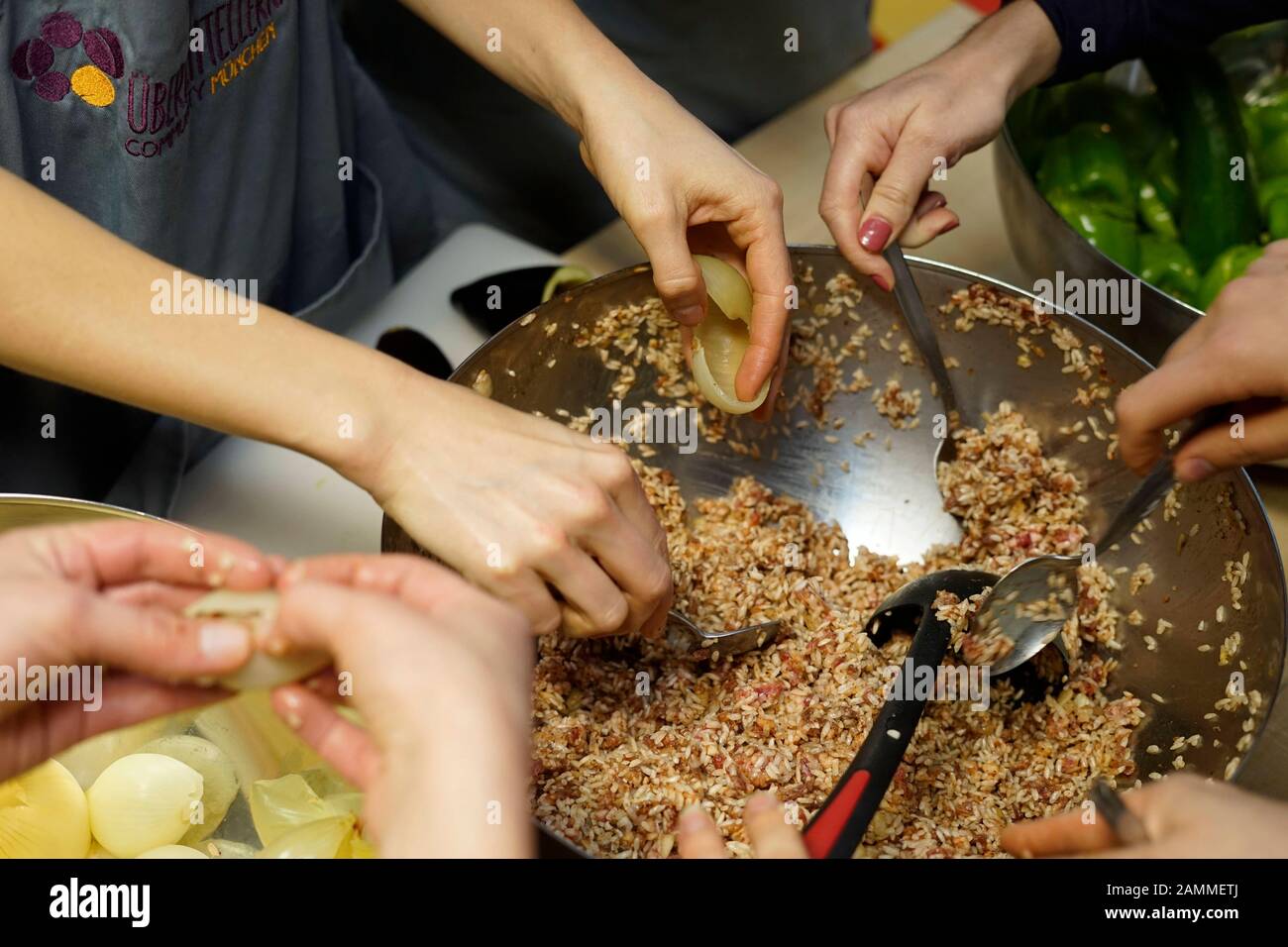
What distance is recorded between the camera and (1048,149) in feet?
5.94

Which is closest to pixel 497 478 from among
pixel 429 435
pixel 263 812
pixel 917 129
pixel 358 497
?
pixel 429 435

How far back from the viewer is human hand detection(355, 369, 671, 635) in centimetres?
98

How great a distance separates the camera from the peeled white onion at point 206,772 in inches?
46.1

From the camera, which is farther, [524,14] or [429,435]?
[524,14]

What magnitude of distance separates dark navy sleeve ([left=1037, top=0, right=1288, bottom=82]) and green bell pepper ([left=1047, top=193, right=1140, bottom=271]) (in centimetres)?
23

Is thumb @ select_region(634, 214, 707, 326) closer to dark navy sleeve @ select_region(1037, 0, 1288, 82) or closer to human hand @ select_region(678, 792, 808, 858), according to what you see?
human hand @ select_region(678, 792, 808, 858)

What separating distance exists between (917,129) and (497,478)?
0.85m

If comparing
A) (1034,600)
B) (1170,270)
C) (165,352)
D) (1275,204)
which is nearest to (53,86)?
(165,352)

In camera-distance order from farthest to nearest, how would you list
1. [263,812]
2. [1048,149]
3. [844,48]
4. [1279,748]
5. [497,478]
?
[844,48] → [1048,149] → [1279,748] → [263,812] → [497,478]

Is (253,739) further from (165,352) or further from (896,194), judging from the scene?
(896,194)

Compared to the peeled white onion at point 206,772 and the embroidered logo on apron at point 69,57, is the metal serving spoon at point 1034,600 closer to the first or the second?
the peeled white onion at point 206,772

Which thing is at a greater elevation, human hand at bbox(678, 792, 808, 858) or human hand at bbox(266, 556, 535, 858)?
human hand at bbox(266, 556, 535, 858)

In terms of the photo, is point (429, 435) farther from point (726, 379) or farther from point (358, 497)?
point (358, 497)

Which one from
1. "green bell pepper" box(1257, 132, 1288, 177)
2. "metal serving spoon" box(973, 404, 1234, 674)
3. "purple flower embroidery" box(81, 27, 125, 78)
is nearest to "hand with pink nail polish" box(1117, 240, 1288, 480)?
"metal serving spoon" box(973, 404, 1234, 674)
